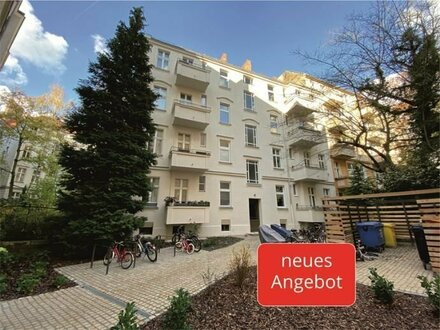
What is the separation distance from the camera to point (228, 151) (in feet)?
57.4

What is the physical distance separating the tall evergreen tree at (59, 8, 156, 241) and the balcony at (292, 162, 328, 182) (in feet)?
43.4

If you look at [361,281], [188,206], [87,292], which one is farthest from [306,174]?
[87,292]

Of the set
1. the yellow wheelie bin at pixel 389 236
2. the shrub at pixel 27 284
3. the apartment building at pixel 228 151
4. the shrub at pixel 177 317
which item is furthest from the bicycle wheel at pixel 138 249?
the yellow wheelie bin at pixel 389 236

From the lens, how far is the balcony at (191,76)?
16.3 m

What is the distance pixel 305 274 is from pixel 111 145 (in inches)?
389

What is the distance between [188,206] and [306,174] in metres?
10.6

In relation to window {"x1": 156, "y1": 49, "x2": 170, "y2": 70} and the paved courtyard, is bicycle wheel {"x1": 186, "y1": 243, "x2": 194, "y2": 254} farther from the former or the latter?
window {"x1": 156, "y1": 49, "x2": 170, "y2": 70}

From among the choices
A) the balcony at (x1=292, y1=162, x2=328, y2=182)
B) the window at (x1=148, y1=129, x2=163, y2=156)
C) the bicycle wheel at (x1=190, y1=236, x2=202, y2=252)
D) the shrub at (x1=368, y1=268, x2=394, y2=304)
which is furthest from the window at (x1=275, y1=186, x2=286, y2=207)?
the shrub at (x1=368, y1=268, x2=394, y2=304)

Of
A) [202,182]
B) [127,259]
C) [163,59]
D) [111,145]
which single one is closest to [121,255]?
[127,259]

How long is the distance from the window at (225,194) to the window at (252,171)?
2053 millimetres

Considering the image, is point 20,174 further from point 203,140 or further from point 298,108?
point 298,108

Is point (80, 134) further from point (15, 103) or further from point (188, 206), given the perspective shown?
point (15, 103)

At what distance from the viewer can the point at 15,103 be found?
16.1 meters

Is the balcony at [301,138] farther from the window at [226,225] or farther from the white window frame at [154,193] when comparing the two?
the white window frame at [154,193]
